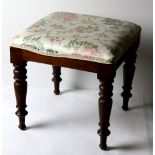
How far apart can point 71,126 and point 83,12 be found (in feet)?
1.60

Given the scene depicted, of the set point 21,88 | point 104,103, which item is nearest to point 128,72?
point 104,103

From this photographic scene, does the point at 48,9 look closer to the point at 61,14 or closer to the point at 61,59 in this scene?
the point at 61,14

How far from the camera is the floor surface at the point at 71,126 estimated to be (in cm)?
126

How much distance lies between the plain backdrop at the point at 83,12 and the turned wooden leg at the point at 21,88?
37 cm

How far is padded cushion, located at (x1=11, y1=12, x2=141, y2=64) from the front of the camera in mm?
1081

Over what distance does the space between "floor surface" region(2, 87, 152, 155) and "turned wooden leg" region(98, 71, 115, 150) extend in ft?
0.21

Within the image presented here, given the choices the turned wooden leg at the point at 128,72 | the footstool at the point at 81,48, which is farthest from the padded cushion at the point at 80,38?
the turned wooden leg at the point at 128,72

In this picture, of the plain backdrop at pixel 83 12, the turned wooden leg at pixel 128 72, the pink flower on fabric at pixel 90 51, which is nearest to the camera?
the pink flower on fabric at pixel 90 51

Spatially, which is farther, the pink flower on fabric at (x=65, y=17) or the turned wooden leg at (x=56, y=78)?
the turned wooden leg at (x=56, y=78)

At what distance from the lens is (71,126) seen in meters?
1.38

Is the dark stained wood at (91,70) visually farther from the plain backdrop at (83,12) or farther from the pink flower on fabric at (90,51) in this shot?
the plain backdrop at (83,12)

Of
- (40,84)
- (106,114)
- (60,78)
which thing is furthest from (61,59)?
(40,84)

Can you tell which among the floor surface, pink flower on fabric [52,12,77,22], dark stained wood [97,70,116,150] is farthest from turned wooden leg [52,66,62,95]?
dark stained wood [97,70,116,150]

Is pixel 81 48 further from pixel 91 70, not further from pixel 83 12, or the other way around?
pixel 83 12
